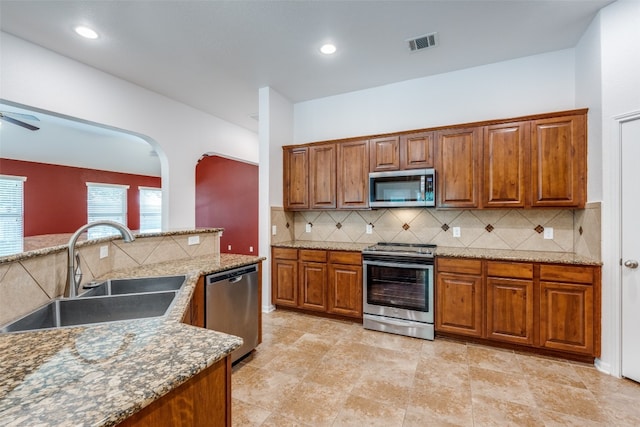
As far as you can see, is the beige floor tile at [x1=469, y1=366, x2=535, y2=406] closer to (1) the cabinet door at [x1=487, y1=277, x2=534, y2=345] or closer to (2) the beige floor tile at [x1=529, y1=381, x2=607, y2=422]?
(2) the beige floor tile at [x1=529, y1=381, x2=607, y2=422]

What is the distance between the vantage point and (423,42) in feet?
9.37

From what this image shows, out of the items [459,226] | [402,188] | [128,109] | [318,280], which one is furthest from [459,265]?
[128,109]

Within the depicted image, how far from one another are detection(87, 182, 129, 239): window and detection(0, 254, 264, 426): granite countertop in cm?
610

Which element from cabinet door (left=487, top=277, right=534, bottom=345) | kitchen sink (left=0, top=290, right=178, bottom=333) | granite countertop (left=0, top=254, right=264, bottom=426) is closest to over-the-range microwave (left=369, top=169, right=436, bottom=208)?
cabinet door (left=487, top=277, right=534, bottom=345)

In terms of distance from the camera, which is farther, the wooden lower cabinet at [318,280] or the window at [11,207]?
the window at [11,207]

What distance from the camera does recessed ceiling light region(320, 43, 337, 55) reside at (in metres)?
2.91

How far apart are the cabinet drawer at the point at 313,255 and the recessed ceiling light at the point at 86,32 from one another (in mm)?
3000

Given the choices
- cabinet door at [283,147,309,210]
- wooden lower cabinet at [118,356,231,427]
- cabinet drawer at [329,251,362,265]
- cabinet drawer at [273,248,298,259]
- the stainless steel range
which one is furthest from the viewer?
cabinet door at [283,147,309,210]

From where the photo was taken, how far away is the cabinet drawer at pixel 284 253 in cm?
372

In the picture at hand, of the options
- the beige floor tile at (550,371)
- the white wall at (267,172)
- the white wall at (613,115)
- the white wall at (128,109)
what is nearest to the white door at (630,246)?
the white wall at (613,115)

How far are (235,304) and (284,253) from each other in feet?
4.56

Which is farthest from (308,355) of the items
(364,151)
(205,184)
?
(205,184)

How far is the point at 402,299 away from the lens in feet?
10.3

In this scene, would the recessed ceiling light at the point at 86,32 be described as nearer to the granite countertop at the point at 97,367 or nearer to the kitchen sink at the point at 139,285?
the kitchen sink at the point at 139,285
